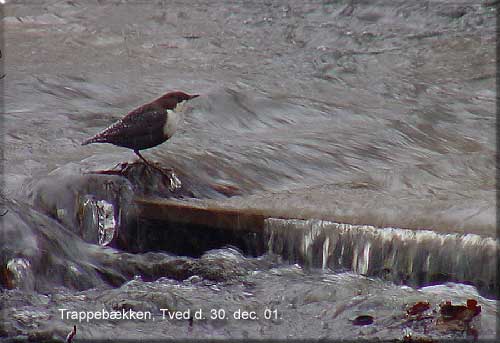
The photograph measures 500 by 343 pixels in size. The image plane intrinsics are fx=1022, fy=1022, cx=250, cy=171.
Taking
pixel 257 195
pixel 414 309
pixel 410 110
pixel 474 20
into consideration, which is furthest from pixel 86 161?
pixel 474 20

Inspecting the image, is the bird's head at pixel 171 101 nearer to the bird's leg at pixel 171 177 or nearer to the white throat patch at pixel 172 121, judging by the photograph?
the white throat patch at pixel 172 121

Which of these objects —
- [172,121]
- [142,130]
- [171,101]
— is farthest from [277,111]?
[142,130]

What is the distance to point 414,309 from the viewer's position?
4.08 metres

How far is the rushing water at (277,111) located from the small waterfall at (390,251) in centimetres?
8

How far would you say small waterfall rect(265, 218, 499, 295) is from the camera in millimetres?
4637

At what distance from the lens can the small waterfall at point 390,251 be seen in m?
4.64

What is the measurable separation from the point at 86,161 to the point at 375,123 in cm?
227

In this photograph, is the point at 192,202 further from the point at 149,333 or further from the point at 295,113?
the point at 295,113

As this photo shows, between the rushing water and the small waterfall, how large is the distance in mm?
75

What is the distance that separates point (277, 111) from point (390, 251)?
266 cm

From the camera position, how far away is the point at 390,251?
189 inches

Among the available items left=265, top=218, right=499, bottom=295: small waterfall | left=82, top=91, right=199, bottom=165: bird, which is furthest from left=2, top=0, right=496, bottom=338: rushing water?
left=82, top=91, right=199, bottom=165: bird

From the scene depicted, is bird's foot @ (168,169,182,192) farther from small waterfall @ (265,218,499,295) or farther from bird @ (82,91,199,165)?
small waterfall @ (265,218,499,295)

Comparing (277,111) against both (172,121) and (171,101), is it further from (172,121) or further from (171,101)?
(172,121)
